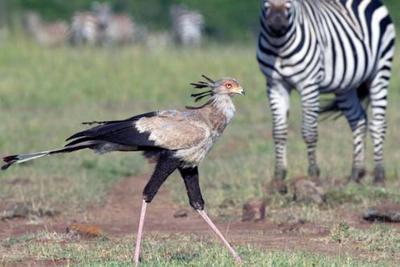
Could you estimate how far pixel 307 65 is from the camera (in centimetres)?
980

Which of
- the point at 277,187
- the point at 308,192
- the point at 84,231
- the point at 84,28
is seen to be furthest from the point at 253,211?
the point at 84,28

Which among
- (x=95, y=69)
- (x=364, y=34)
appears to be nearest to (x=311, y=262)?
(x=364, y=34)

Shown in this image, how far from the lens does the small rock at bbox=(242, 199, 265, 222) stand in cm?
800

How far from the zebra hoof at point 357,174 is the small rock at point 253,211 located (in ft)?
6.59

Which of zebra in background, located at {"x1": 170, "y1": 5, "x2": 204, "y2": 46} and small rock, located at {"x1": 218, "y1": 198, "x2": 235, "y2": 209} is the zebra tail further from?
zebra in background, located at {"x1": 170, "y1": 5, "x2": 204, "y2": 46}

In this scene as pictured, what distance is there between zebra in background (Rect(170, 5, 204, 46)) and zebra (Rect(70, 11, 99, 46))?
11.3 feet

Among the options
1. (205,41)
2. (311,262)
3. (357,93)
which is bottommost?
(311,262)

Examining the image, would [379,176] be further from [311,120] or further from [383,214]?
[383,214]

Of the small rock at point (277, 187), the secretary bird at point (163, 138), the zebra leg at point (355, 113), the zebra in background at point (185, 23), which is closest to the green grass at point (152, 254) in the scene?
the secretary bird at point (163, 138)

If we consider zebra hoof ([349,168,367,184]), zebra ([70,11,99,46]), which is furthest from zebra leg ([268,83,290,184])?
zebra ([70,11,99,46])

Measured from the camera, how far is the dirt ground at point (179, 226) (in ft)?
22.8

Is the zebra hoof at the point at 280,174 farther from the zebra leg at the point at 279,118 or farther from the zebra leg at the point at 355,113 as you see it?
the zebra leg at the point at 355,113

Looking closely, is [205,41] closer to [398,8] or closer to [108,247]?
[398,8]

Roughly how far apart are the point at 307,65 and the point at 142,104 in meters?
6.90
